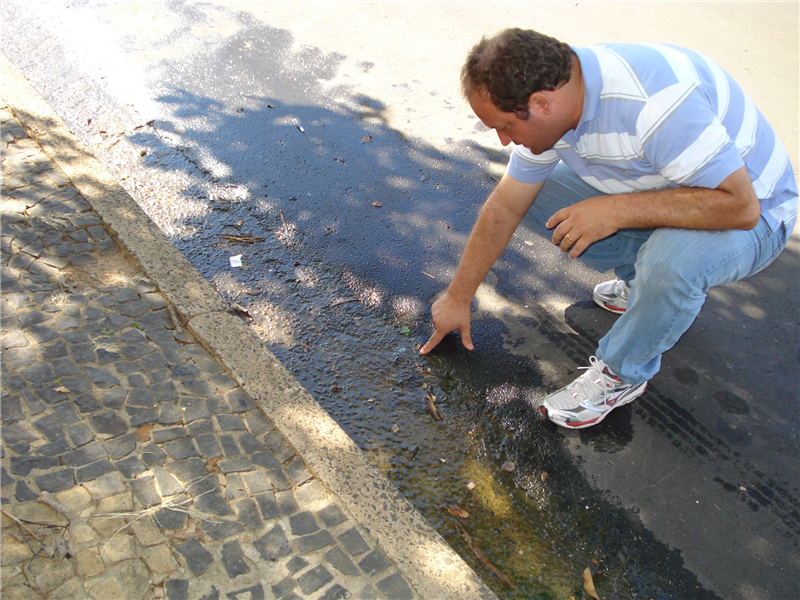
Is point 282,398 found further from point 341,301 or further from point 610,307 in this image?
point 610,307

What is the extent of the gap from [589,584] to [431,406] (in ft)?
3.08

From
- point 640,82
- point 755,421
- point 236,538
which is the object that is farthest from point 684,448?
point 236,538

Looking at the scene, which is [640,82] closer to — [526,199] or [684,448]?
[526,199]

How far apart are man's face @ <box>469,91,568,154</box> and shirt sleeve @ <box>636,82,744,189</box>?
31 centimetres

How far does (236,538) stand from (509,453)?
1.15 meters

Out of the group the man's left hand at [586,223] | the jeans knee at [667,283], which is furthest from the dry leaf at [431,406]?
the jeans knee at [667,283]

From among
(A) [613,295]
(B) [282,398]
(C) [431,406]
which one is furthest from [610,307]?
(B) [282,398]

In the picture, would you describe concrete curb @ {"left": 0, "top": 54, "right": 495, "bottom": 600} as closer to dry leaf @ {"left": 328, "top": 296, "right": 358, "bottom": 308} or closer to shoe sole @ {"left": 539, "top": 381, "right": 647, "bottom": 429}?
dry leaf @ {"left": 328, "top": 296, "right": 358, "bottom": 308}

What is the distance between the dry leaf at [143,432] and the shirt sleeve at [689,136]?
2214 millimetres

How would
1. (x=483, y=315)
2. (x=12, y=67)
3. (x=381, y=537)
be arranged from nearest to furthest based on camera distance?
(x=381, y=537), (x=483, y=315), (x=12, y=67)

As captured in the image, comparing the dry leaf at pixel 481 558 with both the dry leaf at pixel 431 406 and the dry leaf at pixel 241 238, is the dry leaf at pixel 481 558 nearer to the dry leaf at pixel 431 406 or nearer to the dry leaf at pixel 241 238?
the dry leaf at pixel 431 406

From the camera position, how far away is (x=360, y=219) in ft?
11.8

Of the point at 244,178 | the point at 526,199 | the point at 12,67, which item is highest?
the point at 526,199

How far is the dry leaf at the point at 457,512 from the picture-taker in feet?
7.56
